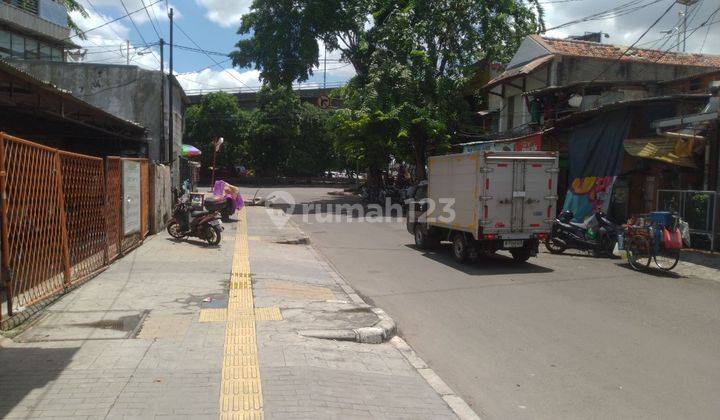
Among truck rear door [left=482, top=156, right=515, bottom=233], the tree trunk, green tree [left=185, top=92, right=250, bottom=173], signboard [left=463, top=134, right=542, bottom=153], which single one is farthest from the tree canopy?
green tree [left=185, top=92, right=250, bottom=173]

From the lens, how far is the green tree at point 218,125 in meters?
50.1

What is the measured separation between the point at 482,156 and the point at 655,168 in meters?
7.05

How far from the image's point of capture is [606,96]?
19.0 metres

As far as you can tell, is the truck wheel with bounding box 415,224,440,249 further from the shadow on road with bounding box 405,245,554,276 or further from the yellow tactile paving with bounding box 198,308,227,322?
the yellow tactile paving with bounding box 198,308,227,322

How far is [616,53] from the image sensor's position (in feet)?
76.4

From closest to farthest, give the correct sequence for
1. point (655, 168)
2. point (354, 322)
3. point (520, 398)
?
point (520, 398), point (354, 322), point (655, 168)

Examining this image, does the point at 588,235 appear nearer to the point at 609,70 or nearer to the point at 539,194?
the point at 539,194

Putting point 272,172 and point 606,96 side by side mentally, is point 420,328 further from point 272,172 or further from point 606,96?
point 272,172

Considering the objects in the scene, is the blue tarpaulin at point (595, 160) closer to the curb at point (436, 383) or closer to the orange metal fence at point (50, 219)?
the curb at point (436, 383)

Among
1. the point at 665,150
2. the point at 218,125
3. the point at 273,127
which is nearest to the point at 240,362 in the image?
the point at 665,150

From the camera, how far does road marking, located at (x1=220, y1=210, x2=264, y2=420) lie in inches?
160

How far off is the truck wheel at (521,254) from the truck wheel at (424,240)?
2.36 meters

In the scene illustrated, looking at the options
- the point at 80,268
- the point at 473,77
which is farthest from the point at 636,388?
the point at 473,77

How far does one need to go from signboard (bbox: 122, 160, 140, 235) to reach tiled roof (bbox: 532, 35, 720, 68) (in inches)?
675
